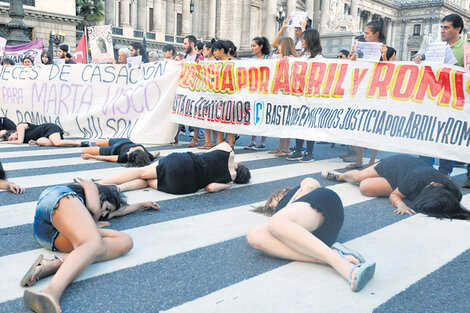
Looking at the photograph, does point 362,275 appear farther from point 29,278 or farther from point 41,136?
point 41,136

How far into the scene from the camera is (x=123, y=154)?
6.44m

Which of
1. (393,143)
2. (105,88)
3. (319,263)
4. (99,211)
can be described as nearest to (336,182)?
(393,143)

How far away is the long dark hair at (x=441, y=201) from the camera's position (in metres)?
4.06

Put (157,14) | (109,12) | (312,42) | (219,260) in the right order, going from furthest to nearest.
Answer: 1. (157,14)
2. (109,12)
3. (312,42)
4. (219,260)

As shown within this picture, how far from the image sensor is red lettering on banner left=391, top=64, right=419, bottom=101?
6.15m

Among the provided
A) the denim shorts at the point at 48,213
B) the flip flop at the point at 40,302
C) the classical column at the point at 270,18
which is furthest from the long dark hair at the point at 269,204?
the classical column at the point at 270,18

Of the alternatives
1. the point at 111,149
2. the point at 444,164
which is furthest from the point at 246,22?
the point at 444,164

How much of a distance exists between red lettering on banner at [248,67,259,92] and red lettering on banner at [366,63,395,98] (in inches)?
79.7

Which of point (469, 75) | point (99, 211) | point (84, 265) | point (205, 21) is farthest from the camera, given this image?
point (205, 21)

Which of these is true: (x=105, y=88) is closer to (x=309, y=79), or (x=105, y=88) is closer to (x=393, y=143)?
(x=309, y=79)

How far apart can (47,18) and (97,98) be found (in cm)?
2968

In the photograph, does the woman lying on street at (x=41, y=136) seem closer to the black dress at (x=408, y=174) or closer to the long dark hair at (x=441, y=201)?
the black dress at (x=408, y=174)

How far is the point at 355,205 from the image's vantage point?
4.68m

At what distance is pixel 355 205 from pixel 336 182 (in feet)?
3.89
